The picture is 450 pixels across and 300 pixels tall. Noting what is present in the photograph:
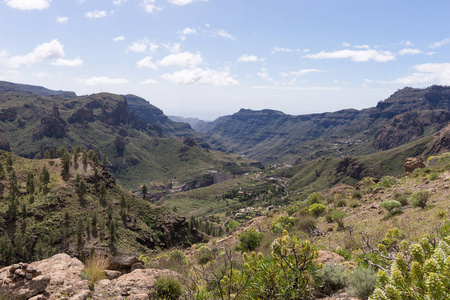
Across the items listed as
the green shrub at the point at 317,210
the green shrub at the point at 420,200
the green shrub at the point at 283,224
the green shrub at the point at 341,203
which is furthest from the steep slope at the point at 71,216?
the green shrub at the point at 420,200

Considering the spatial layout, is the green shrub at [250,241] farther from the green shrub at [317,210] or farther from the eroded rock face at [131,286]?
the eroded rock face at [131,286]

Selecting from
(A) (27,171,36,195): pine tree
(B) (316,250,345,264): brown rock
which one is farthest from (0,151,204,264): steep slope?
(B) (316,250,345,264): brown rock

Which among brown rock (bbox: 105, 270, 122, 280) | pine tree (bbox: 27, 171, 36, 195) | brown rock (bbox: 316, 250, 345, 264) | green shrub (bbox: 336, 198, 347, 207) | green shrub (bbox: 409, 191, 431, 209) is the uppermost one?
green shrub (bbox: 409, 191, 431, 209)

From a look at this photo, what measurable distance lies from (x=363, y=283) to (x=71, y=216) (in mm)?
57383

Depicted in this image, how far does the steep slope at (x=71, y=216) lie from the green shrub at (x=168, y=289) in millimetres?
38121

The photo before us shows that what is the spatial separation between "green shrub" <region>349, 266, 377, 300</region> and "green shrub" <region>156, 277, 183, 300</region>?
18.7 ft

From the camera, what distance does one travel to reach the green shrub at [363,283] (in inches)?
212

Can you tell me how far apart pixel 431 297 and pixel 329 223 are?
15074mm

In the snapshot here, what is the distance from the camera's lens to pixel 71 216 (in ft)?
161

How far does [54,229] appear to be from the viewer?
4503cm

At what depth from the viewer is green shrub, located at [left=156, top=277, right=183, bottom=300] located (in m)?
8.41

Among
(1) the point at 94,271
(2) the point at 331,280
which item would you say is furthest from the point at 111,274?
(2) the point at 331,280

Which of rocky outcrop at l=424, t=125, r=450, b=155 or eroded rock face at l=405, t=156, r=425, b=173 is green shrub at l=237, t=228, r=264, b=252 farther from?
rocky outcrop at l=424, t=125, r=450, b=155

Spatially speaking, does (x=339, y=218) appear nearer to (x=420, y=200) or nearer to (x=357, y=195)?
(x=420, y=200)
